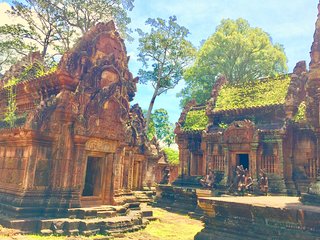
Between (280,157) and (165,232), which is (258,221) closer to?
(165,232)

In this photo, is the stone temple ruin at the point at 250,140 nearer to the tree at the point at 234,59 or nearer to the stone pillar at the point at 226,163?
the stone pillar at the point at 226,163

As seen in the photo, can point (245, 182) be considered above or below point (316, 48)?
below

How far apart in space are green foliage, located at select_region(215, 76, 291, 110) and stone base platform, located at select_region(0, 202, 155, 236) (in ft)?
38.5

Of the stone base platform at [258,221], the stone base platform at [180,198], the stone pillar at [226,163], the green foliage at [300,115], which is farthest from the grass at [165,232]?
the green foliage at [300,115]

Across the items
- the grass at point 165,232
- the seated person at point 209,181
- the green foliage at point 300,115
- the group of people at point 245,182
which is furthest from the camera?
the seated person at point 209,181

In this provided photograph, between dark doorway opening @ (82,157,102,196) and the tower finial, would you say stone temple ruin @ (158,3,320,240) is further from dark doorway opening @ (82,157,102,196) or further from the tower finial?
dark doorway opening @ (82,157,102,196)

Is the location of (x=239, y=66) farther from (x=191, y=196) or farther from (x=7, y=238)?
(x=7, y=238)

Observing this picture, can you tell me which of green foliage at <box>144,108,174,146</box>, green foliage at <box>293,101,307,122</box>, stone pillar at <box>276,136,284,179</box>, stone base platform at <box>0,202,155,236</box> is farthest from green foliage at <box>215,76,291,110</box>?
green foliage at <box>144,108,174,146</box>

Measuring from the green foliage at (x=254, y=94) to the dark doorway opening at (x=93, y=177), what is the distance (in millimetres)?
11237

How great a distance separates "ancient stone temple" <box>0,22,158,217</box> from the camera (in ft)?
29.2

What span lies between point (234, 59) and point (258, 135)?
16.5 m

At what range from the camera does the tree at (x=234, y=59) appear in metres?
30.3

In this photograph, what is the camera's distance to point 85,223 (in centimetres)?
824

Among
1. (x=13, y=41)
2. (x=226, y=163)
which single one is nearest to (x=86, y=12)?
(x=13, y=41)
